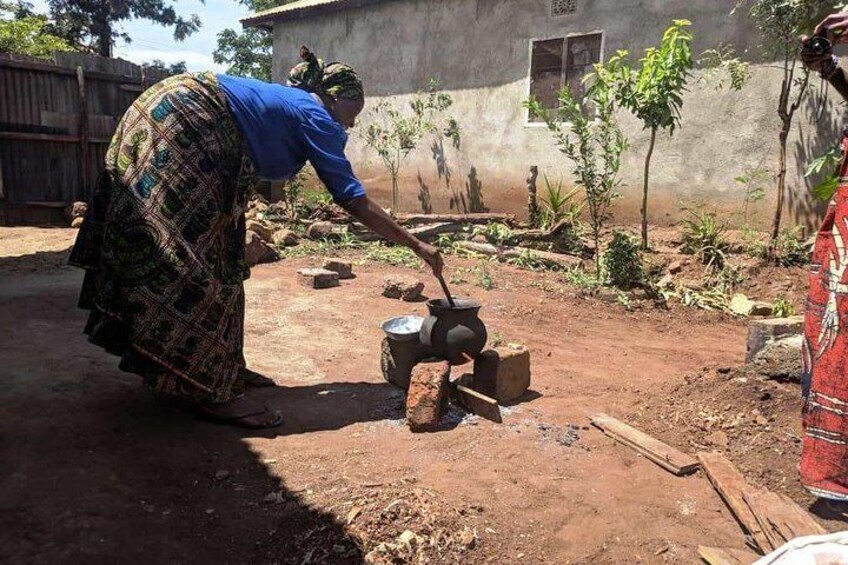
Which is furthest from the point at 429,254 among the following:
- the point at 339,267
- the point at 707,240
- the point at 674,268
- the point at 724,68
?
the point at 724,68

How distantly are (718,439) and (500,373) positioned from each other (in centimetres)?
A: 107

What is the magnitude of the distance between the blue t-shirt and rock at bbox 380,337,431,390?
90cm

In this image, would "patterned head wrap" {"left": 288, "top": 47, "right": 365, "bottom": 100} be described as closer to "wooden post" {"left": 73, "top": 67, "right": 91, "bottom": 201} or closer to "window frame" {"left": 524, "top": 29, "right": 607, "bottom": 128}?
"window frame" {"left": 524, "top": 29, "right": 607, "bottom": 128}

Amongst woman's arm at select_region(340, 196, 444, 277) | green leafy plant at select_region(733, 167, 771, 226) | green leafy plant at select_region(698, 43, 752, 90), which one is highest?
green leafy plant at select_region(698, 43, 752, 90)

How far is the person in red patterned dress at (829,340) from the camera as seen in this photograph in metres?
2.22

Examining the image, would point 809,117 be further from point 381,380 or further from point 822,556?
point 822,556

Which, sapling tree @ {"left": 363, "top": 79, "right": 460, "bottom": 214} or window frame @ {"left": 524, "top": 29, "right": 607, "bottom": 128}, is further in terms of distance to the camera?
sapling tree @ {"left": 363, "top": 79, "right": 460, "bottom": 214}

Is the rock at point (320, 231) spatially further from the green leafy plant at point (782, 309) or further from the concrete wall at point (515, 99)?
the green leafy plant at point (782, 309)

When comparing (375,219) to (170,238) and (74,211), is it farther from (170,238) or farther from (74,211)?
(74,211)

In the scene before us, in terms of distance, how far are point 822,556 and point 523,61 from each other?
29.9ft

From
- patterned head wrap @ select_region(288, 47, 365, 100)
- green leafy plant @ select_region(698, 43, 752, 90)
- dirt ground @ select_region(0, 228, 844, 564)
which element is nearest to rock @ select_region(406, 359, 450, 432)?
dirt ground @ select_region(0, 228, 844, 564)

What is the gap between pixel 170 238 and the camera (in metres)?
2.63

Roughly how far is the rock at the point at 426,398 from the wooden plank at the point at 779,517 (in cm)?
131

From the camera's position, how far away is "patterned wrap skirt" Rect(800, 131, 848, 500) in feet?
7.27
